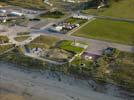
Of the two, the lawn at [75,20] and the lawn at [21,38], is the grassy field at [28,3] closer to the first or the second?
the lawn at [75,20]

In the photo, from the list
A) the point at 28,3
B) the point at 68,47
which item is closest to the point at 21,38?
the point at 68,47

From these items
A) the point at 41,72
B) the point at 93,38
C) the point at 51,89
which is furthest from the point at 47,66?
the point at 93,38

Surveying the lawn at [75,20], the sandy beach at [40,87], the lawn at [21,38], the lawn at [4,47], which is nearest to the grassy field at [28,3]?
the lawn at [75,20]

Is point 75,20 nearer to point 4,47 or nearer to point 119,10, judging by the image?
point 119,10

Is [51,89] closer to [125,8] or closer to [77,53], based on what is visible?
[77,53]

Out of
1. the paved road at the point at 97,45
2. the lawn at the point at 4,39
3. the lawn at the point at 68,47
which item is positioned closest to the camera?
the lawn at the point at 68,47

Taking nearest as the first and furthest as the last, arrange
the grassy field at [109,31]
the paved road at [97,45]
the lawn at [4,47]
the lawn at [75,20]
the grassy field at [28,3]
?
the paved road at [97,45], the lawn at [4,47], the grassy field at [109,31], the lawn at [75,20], the grassy field at [28,3]
